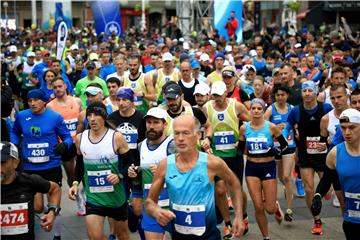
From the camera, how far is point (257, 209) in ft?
26.0

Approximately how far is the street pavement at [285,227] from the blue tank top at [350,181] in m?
2.50

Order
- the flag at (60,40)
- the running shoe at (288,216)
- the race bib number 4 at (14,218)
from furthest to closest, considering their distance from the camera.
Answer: the flag at (60,40), the running shoe at (288,216), the race bib number 4 at (14,218)

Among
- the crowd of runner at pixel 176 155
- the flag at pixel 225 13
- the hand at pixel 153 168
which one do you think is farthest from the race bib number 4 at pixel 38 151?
the flag at pixel 225 13

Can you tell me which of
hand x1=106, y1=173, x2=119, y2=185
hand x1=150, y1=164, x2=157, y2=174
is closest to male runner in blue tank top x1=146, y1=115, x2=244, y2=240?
hand x1=150, y1=164, x2=157, y2=174

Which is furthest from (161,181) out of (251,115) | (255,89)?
(255,89)

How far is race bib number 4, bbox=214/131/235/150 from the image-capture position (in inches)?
346

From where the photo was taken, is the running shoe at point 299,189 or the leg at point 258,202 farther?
the running shoe at point 299,189

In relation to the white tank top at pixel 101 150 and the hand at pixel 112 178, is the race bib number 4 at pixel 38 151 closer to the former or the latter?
the white tank top at pixel 101 150

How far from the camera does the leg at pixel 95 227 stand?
6.79 m

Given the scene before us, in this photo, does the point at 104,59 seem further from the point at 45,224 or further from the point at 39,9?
the point at 39,9

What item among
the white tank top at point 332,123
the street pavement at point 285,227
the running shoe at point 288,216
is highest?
the white tank top at point 332,123

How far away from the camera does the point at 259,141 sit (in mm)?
8227

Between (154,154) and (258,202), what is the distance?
5.87 feet

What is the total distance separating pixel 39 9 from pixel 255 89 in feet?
175
